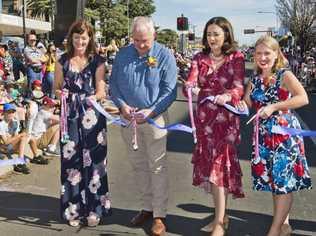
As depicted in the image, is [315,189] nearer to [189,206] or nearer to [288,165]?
[189,206]

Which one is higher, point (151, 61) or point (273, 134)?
point (151, 61)

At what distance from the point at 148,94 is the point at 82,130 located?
28.3 inches

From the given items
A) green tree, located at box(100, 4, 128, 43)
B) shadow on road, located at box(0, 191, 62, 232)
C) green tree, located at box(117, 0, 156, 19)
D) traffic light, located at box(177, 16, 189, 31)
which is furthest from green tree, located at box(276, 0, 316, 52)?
green tree, located at box(117, 0, 156, 19)

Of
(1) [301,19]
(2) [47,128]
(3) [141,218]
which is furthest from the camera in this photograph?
(1) [301,19]

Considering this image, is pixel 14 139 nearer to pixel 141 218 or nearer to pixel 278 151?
pixel 141 218

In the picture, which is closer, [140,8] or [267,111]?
[267,111]

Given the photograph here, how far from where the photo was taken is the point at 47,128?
326 inches

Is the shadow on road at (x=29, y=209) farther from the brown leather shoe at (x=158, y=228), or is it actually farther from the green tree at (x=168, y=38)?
the green tree at (x=168, y=38)

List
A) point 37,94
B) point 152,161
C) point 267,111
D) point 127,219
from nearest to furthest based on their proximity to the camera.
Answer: point 267,111
point 152,161
point 127,219
point 37,94

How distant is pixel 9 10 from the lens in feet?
260

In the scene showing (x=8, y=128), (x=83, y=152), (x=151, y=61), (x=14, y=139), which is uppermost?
(x=151, y=61)

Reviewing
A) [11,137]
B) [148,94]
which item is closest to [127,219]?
[148,94]

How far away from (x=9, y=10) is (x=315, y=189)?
255 feet

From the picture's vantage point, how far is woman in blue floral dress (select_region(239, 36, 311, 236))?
440 cm
